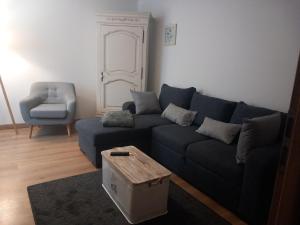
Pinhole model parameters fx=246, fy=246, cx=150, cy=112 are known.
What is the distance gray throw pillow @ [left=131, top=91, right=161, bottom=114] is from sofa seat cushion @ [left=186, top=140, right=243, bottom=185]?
1276 millimetres

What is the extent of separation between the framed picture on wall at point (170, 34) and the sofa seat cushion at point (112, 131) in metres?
1.43

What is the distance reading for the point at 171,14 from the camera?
3979 mm

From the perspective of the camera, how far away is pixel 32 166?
2846 millimetres

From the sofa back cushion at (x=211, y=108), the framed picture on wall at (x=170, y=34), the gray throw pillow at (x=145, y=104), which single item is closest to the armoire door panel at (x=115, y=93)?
the gray throw pillow at (x=145, y=104)

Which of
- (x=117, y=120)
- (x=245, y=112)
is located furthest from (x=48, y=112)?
(x=245, y=112)

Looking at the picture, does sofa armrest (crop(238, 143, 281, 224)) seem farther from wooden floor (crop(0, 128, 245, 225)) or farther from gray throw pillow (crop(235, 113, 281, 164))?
wooden floor (crop(0, 128, 245, 225))

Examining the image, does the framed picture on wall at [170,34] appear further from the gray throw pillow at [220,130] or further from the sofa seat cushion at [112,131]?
the gray throw pillow at [220,130]

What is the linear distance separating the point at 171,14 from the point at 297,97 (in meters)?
3.32

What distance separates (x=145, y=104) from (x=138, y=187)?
1917 mm

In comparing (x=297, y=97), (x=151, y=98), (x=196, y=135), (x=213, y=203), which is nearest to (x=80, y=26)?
(x=151, y=98)

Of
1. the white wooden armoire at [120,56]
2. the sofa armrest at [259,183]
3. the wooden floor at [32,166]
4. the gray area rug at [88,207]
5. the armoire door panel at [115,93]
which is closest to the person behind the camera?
the sofa armrest at [259,183]

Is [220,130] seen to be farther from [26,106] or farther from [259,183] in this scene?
[26,106]

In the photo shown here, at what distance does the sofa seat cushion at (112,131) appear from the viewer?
2.82 meters

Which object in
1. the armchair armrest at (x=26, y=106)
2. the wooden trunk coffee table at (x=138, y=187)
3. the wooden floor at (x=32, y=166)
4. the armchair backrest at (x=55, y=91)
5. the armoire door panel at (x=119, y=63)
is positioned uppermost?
the armoire door panel at (x=119, y=63)
